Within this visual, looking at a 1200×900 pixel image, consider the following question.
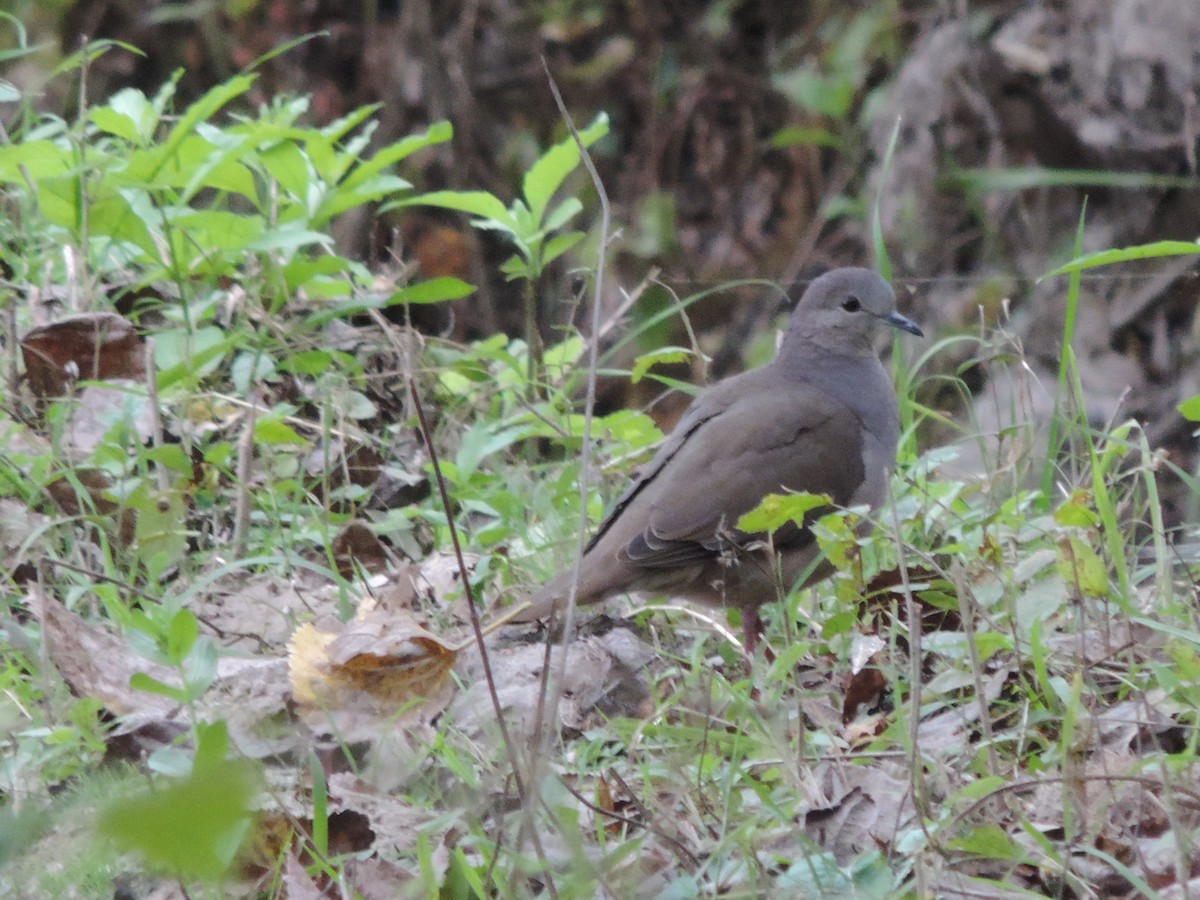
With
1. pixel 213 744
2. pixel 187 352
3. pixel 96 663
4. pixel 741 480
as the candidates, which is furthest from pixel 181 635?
pixel 187 352

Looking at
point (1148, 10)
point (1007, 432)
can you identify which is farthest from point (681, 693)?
point (1148, 10)

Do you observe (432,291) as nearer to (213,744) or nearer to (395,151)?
(395,151)

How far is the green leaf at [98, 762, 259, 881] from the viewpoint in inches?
33.9

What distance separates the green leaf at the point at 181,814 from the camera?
86cm

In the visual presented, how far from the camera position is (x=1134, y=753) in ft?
8.95

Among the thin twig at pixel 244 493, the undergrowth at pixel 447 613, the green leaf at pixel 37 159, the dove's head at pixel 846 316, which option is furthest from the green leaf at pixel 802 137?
the thin twig at pixel 244 493

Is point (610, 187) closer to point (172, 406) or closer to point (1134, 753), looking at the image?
point (172, 406)

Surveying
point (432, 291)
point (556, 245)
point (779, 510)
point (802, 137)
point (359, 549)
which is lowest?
point (802, 137)

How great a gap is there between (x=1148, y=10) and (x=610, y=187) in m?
4.50

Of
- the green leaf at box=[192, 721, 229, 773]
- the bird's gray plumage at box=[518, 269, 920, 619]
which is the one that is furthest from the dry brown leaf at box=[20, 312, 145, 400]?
the green leaf at box=[192, 721, 229, 773]

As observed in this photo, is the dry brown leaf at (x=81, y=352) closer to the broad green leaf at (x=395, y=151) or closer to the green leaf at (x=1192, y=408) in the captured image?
the broad green leaf at (x=395, y=151)

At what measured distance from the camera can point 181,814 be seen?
34.3 inches

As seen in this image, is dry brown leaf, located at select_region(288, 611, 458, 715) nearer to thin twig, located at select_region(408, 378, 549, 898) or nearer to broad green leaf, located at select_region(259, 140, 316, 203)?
thin twig, located at select_region(408, 378, 549, 898)

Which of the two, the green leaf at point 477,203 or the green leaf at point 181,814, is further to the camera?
the green leaf at point 477,203
